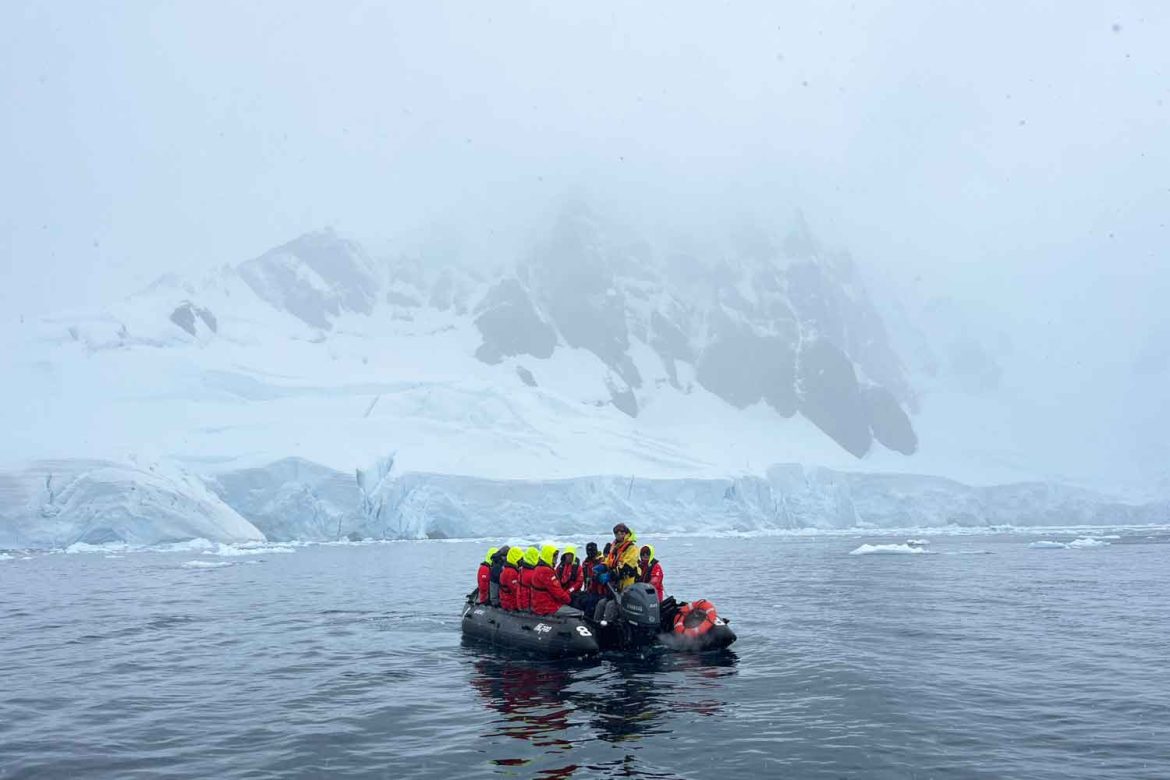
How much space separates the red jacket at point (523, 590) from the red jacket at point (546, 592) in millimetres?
372

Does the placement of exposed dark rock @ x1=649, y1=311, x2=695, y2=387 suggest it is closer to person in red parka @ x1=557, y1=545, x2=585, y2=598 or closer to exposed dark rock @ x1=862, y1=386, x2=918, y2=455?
exposed dark rock @ x1=862, y1=386, x2=918, y2=455

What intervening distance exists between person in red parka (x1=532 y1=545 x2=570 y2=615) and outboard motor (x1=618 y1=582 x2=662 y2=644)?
1150 millimetres

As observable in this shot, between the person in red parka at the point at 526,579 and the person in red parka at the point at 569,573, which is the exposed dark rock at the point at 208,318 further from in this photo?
the person in red parka at the point at 569,573

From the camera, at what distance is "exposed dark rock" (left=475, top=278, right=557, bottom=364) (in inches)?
4983

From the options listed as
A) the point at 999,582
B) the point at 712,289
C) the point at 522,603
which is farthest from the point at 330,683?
the point at 712,289

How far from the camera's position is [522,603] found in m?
17.4

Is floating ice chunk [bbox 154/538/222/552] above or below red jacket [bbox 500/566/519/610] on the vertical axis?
below

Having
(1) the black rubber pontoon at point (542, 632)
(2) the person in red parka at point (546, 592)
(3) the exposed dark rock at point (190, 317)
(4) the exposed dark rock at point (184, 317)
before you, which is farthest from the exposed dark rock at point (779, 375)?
(2) the person in red parka at point (546, 592)

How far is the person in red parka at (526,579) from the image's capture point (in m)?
17.1

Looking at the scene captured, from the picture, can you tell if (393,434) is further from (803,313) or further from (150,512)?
(803,313)

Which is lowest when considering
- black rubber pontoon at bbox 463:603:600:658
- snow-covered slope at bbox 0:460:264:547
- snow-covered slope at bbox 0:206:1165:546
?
black rubber pontoon at bbox 463:603:600:658

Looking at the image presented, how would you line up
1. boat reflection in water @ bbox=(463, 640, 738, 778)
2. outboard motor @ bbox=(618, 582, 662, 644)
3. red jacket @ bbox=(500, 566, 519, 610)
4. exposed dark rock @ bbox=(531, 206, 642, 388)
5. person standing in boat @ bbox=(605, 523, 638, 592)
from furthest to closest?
exposed dark rock @ bbox=(531, 206, 642, 388) < person standing in boat @ bbox=(605, 523, 638, 592) < red jacket @ bbox=(500, 566, 519, 610) < outboard motor @ bbox=(618, 582, 662, 644) < boat reflection in water @ bbox=(463, 640, 738, 778)

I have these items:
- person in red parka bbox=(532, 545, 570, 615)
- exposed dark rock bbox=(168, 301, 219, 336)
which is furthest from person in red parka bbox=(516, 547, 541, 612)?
exposed dark rock bbox=(168, 301, 219, 336)

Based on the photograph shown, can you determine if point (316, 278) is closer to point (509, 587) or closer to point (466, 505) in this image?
point (466, 505)
